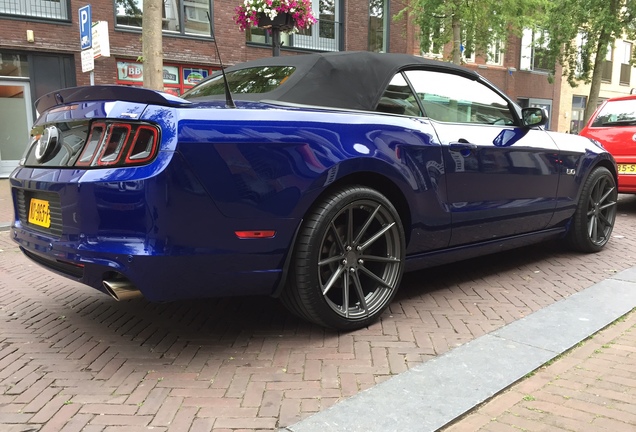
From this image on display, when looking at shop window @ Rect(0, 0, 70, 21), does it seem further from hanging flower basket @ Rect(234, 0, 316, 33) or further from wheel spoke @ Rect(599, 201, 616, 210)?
wheel spoke @ Rect(599, 201, 616, 210)

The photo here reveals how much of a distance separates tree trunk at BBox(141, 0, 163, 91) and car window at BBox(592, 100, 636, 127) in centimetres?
679

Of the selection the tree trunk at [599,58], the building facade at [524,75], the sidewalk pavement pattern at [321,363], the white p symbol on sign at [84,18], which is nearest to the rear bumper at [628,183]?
the sidewalk pavement pattern at [321,363]

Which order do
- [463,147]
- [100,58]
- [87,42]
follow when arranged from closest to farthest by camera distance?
[463,147] → [87,42] → [100,58]

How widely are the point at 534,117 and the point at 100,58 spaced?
12153mm

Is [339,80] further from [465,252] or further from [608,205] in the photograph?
[608,205]

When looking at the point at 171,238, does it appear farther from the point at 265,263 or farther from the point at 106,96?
the point at 106,96

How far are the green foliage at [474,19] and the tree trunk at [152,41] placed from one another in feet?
26.4

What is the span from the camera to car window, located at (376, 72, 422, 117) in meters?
3.23

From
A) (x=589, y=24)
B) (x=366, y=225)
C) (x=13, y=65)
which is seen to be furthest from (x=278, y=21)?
(x=589, y=24)

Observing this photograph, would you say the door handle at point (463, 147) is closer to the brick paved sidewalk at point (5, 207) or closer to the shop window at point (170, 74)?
the brick paved sidewalk at point (5, 207)

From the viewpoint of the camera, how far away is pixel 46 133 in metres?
2.78

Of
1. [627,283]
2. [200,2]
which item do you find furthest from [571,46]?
[627,283]

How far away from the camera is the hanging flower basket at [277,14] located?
809cm

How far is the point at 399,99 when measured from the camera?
334 cm
